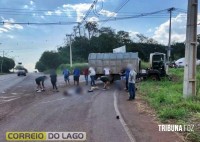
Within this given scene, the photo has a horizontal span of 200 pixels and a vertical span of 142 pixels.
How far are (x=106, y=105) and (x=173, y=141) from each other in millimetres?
8041

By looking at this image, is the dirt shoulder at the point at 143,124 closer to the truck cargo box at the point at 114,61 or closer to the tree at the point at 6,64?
the truck cargo box at the point at 114,61

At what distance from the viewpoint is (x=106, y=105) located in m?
17.5

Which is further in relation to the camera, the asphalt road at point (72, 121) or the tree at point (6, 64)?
the tree at point (6, 64)

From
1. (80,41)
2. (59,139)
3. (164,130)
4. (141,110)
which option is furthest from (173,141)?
(80,41)

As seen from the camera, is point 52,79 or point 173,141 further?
point 52,79

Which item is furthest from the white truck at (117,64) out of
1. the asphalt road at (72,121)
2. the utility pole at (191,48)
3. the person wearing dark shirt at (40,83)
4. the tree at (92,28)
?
the tree at (92,28)

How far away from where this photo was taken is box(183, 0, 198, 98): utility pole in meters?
18.4

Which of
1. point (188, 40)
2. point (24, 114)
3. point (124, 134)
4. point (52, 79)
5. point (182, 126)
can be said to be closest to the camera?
point (124, 134)

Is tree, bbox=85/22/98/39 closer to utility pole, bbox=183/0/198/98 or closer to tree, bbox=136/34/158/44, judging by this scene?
tree, bbox=136/34/158/44

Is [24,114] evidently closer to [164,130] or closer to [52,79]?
[164,130]

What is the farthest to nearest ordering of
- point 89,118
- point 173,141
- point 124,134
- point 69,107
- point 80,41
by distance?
point 80,41
point 69,107
point 89,118
point 124,134
point 173,141

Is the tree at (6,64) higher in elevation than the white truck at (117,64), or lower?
lower

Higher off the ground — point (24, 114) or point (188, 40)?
point (188, 40)

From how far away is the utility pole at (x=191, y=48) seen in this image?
60.2ft
